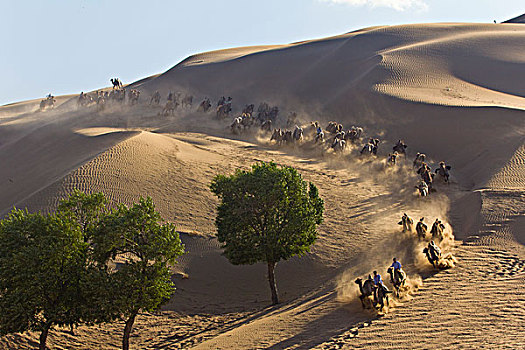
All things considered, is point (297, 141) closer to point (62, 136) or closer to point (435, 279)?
point (62, 136)

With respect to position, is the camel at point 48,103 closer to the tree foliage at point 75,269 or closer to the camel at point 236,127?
the camel at point 236,127

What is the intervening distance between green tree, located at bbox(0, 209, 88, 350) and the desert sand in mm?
2466

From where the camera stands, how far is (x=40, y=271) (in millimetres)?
12852

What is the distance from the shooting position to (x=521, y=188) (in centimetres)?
2205

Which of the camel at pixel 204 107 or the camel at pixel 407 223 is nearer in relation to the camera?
the camel at pixel 407 223

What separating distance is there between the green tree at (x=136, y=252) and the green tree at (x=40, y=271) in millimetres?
727

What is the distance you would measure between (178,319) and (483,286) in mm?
9402

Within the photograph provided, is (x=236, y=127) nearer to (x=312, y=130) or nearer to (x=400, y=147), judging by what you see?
(x=312, y=130)

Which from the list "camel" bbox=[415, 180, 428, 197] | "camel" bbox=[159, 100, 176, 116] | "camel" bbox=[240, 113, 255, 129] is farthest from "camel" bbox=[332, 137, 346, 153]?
"camel" bbox=[159, 100, 176, 116]

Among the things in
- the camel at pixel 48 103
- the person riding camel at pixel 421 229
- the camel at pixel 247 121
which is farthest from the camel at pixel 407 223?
the camel at pixel 48 103

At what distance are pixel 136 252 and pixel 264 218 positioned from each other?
15.4ft

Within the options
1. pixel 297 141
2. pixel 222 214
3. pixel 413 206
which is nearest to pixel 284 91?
pixel 297 141

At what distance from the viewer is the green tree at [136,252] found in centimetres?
1341

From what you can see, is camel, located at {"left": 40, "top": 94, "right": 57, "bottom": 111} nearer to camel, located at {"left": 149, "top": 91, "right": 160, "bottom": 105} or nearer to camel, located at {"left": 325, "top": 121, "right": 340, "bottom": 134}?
camel, located at {"left": 149, "top": 91, "right": 160, "bottom": 105}
